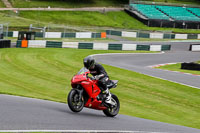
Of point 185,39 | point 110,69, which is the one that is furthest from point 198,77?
point 185,39

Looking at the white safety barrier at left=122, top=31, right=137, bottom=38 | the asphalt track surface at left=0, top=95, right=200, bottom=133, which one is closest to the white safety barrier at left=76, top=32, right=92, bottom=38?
the white safety barrier at left=122, top=31, right=137, bottom=38

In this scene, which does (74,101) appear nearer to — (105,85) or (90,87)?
(90,87)

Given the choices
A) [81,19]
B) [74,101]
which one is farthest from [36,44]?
[81,19]

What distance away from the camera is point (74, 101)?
1026 centimetres

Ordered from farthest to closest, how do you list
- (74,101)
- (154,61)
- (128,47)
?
(128,47)
(154,61)
(74,101)

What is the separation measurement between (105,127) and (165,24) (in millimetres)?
55648

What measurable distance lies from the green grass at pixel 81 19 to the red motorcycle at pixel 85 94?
40595mm

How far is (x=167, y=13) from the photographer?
228 ft

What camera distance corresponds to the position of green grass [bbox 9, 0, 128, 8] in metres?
63.1

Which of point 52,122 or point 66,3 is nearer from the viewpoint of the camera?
point 52,122

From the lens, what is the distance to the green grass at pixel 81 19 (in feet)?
177

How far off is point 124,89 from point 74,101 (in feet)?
26.3

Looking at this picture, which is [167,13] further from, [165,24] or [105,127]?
[105,127]

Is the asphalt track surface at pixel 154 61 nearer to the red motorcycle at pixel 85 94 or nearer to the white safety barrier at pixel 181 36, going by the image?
the red motorcycle at pixel 85 94
